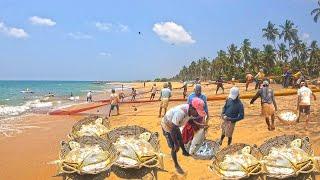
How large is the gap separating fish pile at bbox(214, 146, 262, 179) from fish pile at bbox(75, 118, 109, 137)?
3.31m

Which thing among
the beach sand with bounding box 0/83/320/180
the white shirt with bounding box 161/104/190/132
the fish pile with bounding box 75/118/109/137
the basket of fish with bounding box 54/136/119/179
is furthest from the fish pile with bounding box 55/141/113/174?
the fish pile with bounding box 75/118/109/137

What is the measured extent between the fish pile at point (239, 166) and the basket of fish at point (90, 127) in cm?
336

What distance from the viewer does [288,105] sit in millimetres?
22375

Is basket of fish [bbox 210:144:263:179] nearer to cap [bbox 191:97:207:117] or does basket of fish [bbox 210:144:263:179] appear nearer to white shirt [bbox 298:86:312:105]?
cap [bbox 191:97:207:117]

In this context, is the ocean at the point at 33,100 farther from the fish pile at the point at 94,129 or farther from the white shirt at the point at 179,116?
the white shirt at the point at 179,116

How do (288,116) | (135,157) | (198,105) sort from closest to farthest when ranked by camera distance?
(135,157) → (198,105) → (288,116)

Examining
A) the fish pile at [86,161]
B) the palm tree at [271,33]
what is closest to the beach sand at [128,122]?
the fish pile at [86,161]

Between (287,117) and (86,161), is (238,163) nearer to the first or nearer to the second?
(86,161)

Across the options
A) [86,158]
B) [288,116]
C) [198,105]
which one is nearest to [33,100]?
[288,116]

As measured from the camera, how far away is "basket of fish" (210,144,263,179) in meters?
7.61

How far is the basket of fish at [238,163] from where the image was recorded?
7.61 meters

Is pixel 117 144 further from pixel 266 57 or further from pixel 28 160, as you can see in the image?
pixel 266 57

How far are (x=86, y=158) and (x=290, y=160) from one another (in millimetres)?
3234

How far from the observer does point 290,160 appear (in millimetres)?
7562
